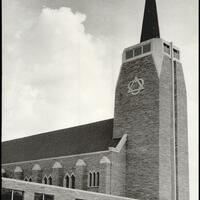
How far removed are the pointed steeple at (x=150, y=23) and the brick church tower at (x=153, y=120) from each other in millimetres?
880

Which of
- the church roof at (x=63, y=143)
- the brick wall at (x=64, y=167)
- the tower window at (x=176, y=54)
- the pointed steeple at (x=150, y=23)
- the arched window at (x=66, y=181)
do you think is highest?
the pointed steeple at (x=150, y=23)

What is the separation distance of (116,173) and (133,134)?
401 cm

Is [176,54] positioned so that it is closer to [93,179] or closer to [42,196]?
[93,179]

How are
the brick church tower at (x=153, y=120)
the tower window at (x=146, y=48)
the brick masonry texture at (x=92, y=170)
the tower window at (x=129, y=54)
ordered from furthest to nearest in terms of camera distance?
1. the tower window at (x=129, y=54)
2. the tower window at (x=146, y=48)
3. the brick masonry texture at (x=92, y=170)
4. the brick church tower at (x=153, y=120)

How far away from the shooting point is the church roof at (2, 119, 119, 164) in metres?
44.0

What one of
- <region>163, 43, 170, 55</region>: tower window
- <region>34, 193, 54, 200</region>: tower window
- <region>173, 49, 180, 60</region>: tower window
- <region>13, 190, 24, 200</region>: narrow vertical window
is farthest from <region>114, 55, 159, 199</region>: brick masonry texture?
<region>13, 190, 24, 200</region>: narrow vertical window

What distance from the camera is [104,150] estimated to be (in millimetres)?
40906

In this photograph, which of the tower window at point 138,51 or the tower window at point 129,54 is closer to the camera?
the tower window at point 138,51

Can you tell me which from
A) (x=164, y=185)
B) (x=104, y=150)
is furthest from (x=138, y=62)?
(x=164, y=185)

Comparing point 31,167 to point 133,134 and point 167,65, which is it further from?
point 167,65

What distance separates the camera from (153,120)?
39844 millimetres

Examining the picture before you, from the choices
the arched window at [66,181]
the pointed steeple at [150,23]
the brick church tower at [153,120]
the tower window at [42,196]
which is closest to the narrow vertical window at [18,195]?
the tower window at [42,196]

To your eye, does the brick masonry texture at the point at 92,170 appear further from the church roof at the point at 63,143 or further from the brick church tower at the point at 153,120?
the church roof at the point at 63,143

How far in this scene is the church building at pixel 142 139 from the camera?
39.2 metres
